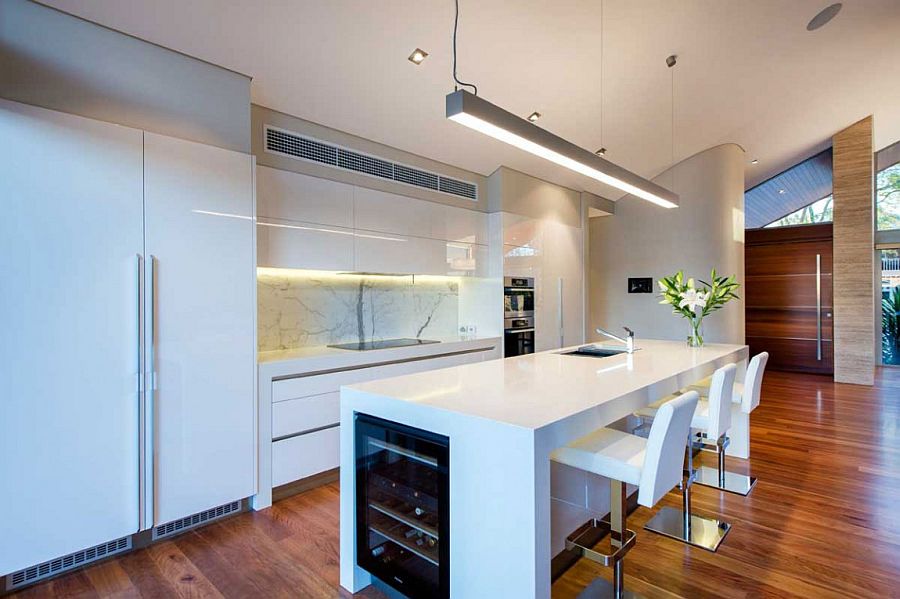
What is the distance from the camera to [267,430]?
2.81 m

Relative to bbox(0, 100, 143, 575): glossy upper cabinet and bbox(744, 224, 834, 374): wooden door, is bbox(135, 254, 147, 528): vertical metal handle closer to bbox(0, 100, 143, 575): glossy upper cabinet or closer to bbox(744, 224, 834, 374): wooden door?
bbox(0, 100, 143, 575): glossy upper cabinet

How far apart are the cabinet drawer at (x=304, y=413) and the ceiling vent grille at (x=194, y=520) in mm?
449

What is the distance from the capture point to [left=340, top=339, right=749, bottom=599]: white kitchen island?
1.39m

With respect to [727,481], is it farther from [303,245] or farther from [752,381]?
[303,245]

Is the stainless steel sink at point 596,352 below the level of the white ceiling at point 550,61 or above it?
below

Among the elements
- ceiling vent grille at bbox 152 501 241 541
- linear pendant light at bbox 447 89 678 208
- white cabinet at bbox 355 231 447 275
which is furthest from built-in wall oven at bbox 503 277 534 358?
ceiling vent grille at bbox 152 501 241 541

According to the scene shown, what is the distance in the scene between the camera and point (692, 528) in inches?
97.5

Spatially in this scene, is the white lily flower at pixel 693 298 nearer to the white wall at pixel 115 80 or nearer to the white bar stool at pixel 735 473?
the white bar stool at pixel 735 473

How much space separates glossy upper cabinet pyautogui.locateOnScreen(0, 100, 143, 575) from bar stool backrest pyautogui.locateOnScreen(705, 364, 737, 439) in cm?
290

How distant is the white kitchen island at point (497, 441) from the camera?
4.57 ft

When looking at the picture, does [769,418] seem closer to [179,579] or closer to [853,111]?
[853,111]

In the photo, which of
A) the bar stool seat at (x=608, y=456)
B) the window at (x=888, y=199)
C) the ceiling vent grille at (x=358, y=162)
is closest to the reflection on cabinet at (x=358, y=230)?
the ceiling vent grille at (x=358, y=162)

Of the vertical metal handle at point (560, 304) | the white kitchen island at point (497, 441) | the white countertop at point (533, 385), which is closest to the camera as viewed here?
the white kitchen island at point (497, 441)

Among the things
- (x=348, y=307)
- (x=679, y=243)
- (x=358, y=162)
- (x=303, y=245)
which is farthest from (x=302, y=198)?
(x=679, y=243)
